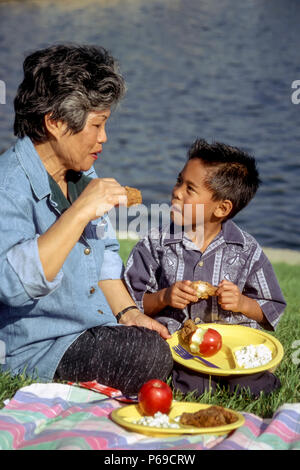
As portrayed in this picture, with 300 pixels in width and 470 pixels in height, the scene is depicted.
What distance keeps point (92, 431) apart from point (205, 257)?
4.89ft

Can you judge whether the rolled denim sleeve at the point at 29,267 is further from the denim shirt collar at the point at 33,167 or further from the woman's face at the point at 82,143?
the woman's face at the point at 82,143

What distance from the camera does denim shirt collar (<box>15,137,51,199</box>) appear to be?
3.11 metres

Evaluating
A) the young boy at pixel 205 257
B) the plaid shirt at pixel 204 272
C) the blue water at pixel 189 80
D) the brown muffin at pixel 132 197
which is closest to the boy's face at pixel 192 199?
the young boy at pixel 205 257

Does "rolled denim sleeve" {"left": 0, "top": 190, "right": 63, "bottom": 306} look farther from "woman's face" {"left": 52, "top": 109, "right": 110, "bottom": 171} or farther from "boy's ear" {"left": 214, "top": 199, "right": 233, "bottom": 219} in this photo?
"boy's ear" {"left": 214, "top": 199, "right": 233, "bottom": 219}

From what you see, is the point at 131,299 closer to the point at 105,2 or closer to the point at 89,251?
the point at 89,251

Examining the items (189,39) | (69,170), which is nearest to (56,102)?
(69,170)

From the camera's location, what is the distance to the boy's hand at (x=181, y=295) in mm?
3436

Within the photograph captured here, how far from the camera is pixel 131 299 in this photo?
148 inches

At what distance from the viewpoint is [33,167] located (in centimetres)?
314

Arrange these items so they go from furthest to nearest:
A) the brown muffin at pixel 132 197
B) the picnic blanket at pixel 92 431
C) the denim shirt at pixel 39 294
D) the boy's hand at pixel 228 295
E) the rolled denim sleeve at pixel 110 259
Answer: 1. the rolled denim sleeve at pixel 110 259
2. the boy's hand at pixel 228 295
3. the brown muffin at pixel 132 197
4. the denim shirt at pixel 39 294
5. the picnic blanket at pixel 92 431

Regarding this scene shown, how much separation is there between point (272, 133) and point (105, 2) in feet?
50.9

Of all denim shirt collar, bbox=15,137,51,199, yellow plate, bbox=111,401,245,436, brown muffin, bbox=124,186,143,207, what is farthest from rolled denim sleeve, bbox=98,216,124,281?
yellow plate, bbox=111,401,245,436

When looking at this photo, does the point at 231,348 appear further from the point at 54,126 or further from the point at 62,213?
the point at 54,126
